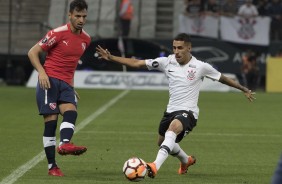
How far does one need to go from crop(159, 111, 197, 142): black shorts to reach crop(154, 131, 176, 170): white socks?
0.84 feet

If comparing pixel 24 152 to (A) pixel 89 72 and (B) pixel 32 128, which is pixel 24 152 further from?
(A) pixel 89 72

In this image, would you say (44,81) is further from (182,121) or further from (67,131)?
(182,121)

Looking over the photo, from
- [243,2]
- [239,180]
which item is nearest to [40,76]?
[239,180]

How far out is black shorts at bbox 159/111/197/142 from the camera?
12.4m

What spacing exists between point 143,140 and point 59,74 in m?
5.31

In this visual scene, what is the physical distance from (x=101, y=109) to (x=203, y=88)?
415 inches

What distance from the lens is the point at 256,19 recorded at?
1503 inches

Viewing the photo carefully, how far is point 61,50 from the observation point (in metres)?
12.7

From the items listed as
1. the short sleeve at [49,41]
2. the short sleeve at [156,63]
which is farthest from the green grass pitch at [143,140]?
the short sleeve at [49,41]

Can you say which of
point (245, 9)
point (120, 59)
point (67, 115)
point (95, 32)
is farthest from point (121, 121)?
point (95, 32)

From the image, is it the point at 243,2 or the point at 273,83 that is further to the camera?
the point at 243,2

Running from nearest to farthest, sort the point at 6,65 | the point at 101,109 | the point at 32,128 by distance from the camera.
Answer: the point at 32,128, the point at 101,109, the point at 6,65

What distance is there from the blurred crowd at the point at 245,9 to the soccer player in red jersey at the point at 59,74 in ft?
84.0

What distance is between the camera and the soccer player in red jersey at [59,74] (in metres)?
Result: 12.4
